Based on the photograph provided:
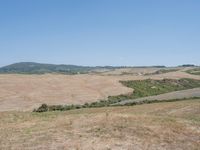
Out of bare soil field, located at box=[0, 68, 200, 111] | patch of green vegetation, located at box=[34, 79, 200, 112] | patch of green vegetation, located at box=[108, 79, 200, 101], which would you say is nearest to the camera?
bare soil field, located at box=[0, 68, 200, 111]

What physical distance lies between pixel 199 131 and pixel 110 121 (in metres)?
5.94

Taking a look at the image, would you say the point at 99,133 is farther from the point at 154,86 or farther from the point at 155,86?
the point at 155,86

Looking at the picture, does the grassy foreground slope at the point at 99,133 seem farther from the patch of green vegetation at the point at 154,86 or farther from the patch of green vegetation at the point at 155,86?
the patch of green vegetation at the point at 155,86

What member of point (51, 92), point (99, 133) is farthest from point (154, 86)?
point (99, 133)

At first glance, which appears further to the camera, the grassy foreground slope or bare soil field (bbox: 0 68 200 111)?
bare soil field (bbox: 0 68 200 111)

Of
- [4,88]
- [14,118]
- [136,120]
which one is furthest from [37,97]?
[136,120]

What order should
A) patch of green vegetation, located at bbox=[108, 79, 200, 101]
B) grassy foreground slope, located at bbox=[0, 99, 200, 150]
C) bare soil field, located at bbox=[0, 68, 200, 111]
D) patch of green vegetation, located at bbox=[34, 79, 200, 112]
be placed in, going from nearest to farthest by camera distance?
grassy foreground slope, located at bbox=[0, 99, 200, 150] → bare soil field, located at bbox=[0, 68, 200, 111] → patch of green vegetation, located at bbox=[34, 79, 200, 112] → patch of green vegetation, located at bbox=[108, 79, 200, 101]

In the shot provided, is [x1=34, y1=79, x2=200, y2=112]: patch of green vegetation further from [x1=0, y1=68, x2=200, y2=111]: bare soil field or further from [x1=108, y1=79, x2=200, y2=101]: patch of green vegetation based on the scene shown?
[x1=0, y1=68, x2=200, y2=111]: bare soil field

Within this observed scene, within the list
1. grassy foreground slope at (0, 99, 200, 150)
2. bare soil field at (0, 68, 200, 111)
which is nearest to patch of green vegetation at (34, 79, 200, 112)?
bare soil field at (0, 68, 200, 111)

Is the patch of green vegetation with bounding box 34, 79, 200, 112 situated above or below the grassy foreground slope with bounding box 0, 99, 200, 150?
below

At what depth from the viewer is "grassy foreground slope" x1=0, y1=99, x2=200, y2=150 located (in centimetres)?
2198

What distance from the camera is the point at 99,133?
24188mm

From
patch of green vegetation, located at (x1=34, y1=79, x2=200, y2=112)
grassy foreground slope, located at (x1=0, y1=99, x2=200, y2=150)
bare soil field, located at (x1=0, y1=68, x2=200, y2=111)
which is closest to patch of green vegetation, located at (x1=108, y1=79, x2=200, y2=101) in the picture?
patch of green vegetation, located at (x1=34, y1=79, x2=200, y2=112)

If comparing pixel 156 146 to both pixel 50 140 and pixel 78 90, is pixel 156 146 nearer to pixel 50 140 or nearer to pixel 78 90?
pixel 50 140
